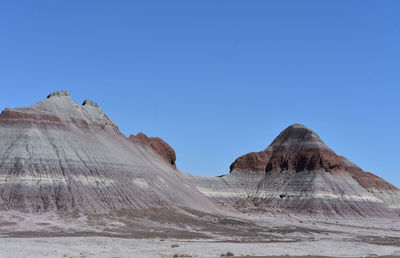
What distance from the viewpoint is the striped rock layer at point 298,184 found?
104938mm

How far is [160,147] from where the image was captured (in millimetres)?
105188

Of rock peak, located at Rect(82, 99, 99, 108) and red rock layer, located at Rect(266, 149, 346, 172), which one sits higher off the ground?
rock peak, located at Rect(82, 99, 99, 108)

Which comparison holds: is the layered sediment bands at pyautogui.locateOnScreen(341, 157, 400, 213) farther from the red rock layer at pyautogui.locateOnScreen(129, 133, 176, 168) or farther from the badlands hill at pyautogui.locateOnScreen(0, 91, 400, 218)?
the red rock layer at pyautogui.locateOnScreen(129, 133, 176, 168)

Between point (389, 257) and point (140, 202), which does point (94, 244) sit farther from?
point (140, 202)

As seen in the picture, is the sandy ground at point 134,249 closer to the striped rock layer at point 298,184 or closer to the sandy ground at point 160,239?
the sandy ground at point 160,239

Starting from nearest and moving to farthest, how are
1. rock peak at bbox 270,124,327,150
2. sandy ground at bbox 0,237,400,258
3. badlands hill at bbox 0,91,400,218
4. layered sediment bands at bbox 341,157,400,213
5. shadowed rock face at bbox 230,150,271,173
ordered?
sandy ground at bbox 0,237,400,258, badlands hill at bbox 0,91,400,218, rock peak at bbox 270,124,327,150, shadowed rock face at bbox 230,150,271,173, layered sediment bands at bbox 341,157,400,213

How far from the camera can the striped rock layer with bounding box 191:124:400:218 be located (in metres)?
105

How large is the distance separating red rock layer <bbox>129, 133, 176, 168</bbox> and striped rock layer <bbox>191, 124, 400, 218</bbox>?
8.24 metres

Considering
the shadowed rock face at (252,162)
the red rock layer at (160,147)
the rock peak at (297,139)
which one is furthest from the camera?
the shadowed rock face at (252,162)

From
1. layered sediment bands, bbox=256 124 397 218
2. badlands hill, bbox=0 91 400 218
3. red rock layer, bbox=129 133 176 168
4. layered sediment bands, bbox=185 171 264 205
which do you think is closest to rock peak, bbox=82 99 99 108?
badlands hill, bbox=0 91 400 218

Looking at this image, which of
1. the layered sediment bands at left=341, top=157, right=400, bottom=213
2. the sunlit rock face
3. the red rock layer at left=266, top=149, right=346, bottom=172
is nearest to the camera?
the sunlit rock face

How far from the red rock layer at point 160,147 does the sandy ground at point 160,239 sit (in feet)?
92.7

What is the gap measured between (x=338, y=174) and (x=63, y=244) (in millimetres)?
86930

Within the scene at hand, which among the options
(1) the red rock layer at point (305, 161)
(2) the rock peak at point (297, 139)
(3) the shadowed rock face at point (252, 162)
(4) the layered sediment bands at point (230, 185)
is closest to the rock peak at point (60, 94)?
(4) the layered sediment bands at point (230, 185)
